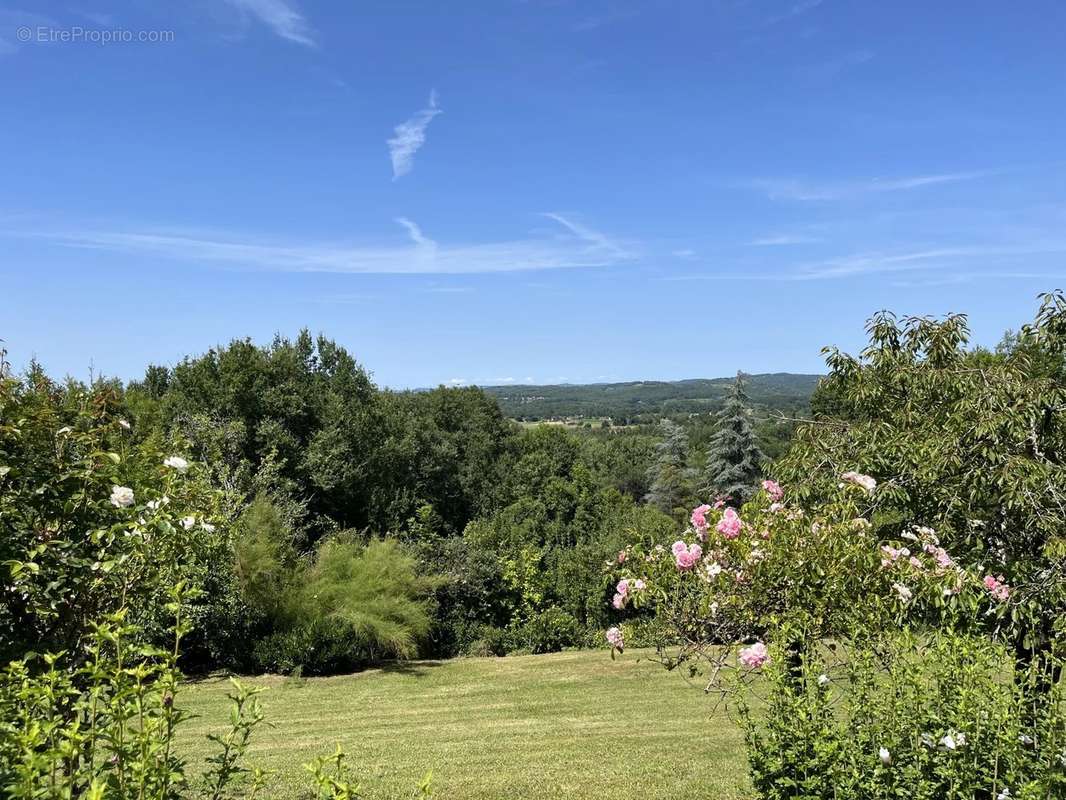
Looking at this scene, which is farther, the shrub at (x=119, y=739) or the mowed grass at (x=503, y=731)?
the mowed grass at (x=503, y=731)

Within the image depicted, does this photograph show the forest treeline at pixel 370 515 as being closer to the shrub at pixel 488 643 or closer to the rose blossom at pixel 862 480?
the shrub at pixel 488 643

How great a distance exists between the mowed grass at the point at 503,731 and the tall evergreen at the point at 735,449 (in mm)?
14668

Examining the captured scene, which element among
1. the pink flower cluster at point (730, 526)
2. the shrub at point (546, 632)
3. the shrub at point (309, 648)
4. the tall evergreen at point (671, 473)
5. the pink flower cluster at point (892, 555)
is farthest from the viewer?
the tall evergreen at point (671, 473)

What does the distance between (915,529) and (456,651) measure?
54.0 feet

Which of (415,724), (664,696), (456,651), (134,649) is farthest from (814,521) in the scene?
(456,651)

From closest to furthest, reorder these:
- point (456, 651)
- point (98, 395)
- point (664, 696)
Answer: point (98, 395)
point (664, 696)
point (456, 651)

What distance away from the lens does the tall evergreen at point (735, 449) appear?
1156 inches

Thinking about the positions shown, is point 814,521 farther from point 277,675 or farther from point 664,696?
point 277,675

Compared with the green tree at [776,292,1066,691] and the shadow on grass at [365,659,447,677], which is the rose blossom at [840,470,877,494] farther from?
the shadow on grass at [365,659,447,677]

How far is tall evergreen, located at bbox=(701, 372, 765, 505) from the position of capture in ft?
96.3

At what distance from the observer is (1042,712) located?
3605 millimetres

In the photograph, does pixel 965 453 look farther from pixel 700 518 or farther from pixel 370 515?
pixel 370 515

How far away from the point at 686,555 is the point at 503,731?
570cm

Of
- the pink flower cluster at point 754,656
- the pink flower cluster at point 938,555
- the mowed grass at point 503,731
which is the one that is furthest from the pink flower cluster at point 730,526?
the mowed grass at point 503,731
